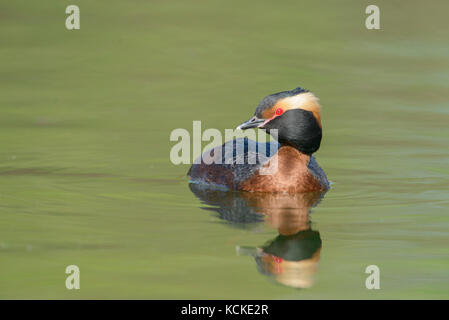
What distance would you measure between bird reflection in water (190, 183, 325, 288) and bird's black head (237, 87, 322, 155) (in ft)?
2.63

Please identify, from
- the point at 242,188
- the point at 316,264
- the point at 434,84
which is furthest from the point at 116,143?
the point at 434,84

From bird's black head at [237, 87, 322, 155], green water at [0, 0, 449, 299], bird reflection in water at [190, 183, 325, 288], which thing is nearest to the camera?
green water at [0, 0, 449, 299]

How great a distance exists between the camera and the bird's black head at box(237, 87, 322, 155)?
1106 cm

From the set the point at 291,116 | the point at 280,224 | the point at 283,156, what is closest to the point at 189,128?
the point at 283,156

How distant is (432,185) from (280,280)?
4393 mm

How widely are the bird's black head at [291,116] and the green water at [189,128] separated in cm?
97

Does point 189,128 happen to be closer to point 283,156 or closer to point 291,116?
point 283,156

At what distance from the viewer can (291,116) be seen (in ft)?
36.3

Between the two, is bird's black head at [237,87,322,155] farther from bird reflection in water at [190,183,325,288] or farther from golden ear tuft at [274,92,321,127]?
bird reflection in water at [190,183,325,288]

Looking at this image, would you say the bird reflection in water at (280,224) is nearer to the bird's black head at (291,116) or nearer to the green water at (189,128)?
the green water at (189,128)

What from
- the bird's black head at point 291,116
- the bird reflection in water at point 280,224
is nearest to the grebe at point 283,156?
the bird's black head at point 291,116

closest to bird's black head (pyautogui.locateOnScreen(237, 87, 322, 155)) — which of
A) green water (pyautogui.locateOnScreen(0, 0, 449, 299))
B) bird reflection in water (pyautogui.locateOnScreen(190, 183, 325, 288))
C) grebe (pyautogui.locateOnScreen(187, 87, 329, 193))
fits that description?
grebe (pyautogui.locateOnScreen(187, 87, 329, 193))

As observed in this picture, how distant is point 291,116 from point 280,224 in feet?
6.02

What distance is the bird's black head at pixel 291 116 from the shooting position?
11.1 m
